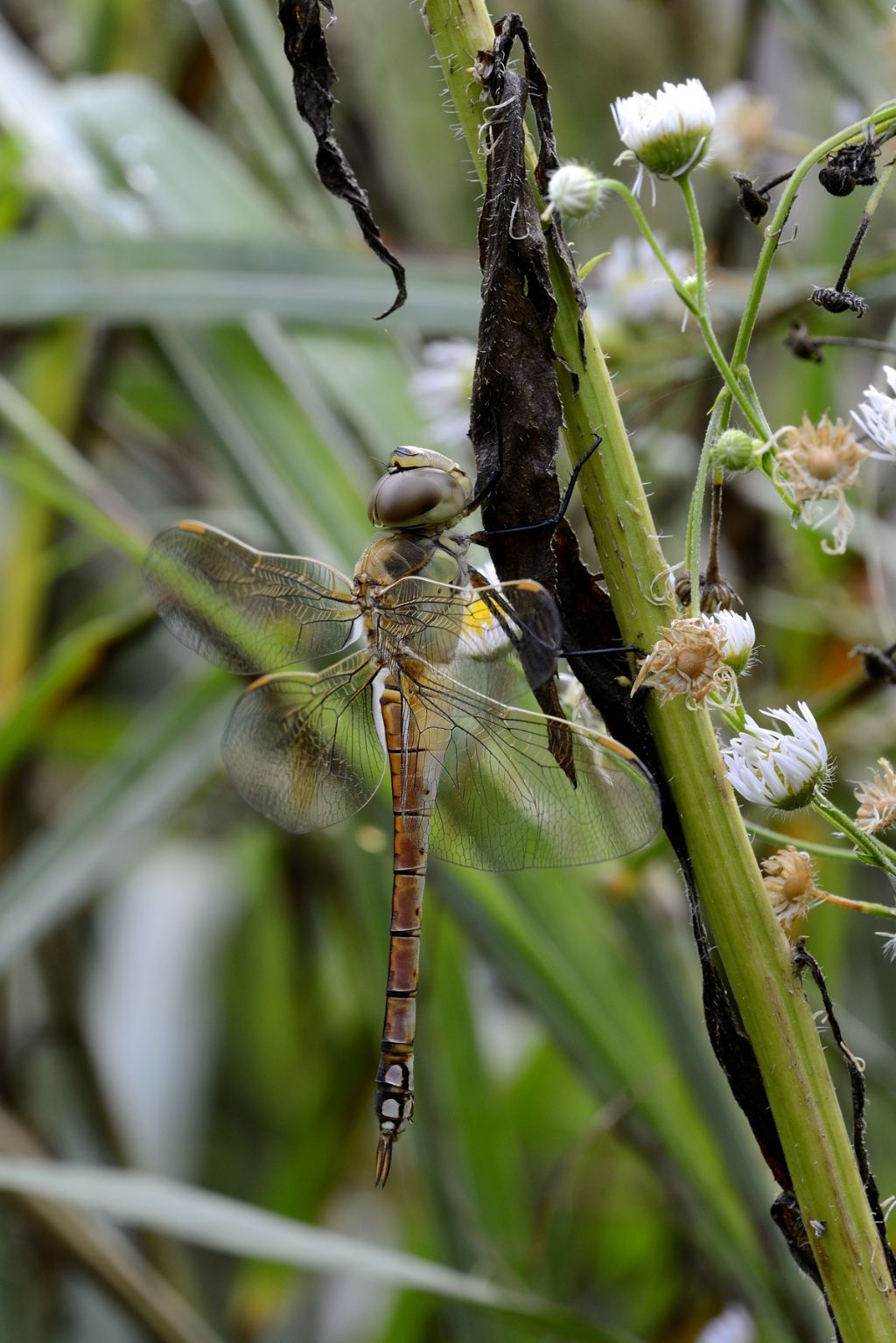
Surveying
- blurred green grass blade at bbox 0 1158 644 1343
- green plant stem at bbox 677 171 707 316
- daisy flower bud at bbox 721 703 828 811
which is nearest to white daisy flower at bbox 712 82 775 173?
green plant stem at bbox 677 171 707 316

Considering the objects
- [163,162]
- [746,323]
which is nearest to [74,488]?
[163,162]

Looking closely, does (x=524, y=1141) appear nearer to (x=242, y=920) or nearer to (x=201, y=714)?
(x=242, y=920)

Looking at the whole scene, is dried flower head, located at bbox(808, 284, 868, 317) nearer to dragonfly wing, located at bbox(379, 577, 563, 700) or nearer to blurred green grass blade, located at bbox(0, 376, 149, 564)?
dragonfly wing, located at bbox(379, 577, 563, 700)

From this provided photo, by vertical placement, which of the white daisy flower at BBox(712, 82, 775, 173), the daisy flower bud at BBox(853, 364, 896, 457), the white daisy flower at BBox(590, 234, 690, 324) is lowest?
the daisy flower bud at BBox(853, 364, 896, 457)

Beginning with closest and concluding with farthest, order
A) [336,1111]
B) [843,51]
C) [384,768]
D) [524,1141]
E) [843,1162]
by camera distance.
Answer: [843,1162]
[384,768]
[843,51]
[336,1111]
[524,1141]

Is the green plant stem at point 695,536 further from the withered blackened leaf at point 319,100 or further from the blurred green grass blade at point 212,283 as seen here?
the blurred green grass blade at point 212,283

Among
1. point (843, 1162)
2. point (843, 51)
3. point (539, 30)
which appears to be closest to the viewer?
point (843, 1162)

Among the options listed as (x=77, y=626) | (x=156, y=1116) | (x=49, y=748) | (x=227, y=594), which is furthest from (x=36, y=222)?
(x=156, y=1116)

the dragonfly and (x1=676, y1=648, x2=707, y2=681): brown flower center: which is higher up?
the dragonfly
